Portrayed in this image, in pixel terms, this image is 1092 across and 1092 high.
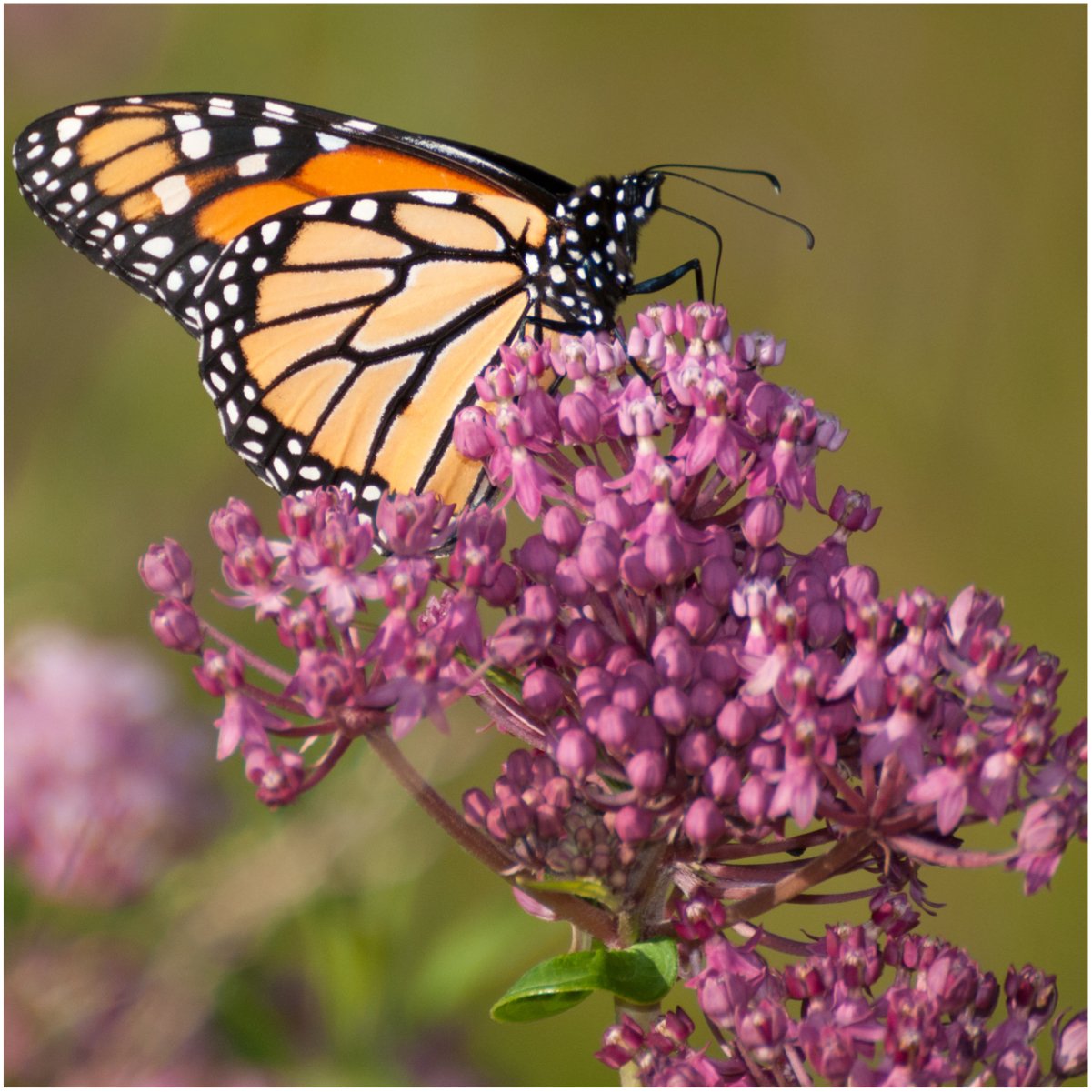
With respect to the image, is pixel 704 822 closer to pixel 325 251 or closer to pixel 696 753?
pixel 696 753

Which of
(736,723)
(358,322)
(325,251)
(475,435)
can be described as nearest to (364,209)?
(325,251)

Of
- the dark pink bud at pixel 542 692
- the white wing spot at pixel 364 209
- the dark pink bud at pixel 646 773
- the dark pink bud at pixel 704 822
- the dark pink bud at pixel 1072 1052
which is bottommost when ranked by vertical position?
the dark pink bud at pixel 1072 1052

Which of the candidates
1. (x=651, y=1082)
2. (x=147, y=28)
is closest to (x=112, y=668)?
(x=651, y=1082)

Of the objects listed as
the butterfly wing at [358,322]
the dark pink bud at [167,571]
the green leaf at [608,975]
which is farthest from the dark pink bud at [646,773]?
the butterfly wing at [358,322]

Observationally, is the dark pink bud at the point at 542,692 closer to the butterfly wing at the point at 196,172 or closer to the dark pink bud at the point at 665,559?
the dark pink bud at the point at 665,559

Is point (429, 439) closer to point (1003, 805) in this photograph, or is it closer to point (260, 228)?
point (260, 228)
